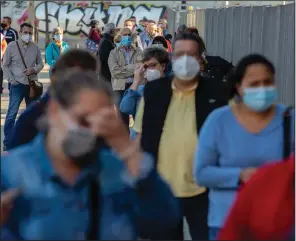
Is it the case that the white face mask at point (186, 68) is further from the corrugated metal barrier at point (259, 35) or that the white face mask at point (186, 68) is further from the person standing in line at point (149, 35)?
the person standing in line at point (149, 35)

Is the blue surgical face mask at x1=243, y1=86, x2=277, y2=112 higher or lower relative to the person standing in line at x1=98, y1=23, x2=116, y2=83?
higher

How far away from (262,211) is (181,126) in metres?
1.93

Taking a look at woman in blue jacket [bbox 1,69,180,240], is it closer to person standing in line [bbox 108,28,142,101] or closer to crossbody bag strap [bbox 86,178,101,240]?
crossbody bag strap [bbox 86,178,101,240]

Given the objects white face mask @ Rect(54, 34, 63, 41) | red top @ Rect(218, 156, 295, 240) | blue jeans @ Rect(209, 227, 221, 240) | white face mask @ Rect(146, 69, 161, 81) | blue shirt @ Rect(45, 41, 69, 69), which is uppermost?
white face mask @ Rect(146, 69, 161, 81)

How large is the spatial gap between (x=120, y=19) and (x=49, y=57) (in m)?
44.5

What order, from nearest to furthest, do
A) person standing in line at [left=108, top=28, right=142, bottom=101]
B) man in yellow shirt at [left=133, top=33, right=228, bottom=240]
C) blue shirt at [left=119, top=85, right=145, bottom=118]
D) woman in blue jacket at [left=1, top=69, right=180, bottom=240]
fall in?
1. woman in blue jacket at [left=1, top=69, right=180, bottom=240]
2. man in yellow shirt at [left=133, top=33, right=228, bottom=240]
3. blue shirt at [left=119, top=85, right=145, bottom=118]
4. person standing in line at [left=108, top=28, right=142, bottom=101]

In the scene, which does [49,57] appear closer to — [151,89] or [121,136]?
[151,89]

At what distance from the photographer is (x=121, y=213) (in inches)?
133

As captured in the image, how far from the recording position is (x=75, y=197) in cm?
330

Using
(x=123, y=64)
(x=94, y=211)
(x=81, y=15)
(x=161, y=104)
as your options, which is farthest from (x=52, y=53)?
(x=81, y=15)

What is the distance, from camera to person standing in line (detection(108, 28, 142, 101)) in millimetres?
12938

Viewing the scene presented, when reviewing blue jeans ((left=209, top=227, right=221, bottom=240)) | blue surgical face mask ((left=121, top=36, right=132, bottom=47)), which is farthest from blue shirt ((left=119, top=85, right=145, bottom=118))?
blue surgical face mask ((left=121, top=36, right=132, bottom=47))

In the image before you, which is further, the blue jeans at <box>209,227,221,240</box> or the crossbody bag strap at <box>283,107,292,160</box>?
the blue jeans at <box>209,227,221,240</box>

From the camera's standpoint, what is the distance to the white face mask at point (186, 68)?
5.58m
